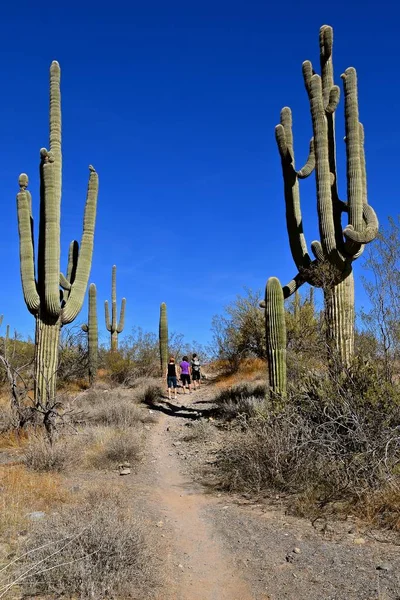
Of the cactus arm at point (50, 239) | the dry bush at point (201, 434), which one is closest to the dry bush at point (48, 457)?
the dry bush at point (201, 434)

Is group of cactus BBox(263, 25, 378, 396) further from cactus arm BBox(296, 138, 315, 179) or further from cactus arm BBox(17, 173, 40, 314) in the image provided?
cactus arm BBox(17, 173, 40, 314)

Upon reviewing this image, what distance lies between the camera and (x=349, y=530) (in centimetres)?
481

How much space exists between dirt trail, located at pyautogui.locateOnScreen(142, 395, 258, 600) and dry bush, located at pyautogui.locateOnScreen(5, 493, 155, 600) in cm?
29

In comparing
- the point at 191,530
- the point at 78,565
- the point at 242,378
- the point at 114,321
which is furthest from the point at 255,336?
the point at 78,565

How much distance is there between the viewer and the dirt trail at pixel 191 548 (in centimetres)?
387

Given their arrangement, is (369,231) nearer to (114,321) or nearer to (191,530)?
(191,530)

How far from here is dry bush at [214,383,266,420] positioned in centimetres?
1132

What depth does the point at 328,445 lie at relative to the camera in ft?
19.5

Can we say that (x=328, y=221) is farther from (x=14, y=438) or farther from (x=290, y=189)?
(x=14, y=438)

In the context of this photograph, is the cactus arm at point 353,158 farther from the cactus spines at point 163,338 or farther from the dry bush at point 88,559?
the cactus spines at point 163,338

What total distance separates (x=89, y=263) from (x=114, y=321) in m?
13.3

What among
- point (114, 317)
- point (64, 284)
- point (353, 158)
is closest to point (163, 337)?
point (114, 317)

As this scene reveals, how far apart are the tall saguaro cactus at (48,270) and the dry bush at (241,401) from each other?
4.29 m

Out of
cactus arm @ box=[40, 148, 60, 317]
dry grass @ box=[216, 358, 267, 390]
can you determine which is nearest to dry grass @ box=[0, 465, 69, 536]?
cactus arm @ box=[40, 148, 60, 317]
